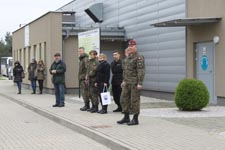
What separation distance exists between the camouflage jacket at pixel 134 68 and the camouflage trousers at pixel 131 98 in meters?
0.15

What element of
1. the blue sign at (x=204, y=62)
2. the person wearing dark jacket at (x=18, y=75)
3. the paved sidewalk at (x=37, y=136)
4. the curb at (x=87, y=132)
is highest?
the blue sign at (x=204, y=62)

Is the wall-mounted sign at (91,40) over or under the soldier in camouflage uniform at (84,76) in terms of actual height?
over

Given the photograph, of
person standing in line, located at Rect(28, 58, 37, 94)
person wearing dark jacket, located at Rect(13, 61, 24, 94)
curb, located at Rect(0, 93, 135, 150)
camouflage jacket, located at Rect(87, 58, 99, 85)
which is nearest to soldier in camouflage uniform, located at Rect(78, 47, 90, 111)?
camouflage jacket, located at Rect(87, 58, 99, 85)

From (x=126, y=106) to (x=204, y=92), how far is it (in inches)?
145

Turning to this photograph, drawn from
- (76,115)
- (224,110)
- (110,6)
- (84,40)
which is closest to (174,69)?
(84,40)

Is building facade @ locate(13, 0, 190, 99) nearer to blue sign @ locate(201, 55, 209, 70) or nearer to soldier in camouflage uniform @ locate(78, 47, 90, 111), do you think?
blue sign @ locate(201, 55, 209, 70)

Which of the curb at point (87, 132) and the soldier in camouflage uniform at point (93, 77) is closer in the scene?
the curb at point (87, 132)

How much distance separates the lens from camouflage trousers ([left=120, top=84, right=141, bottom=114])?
1203 cm

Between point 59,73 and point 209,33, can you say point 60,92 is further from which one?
point 209,33

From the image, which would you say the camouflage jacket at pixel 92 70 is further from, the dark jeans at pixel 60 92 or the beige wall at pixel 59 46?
the beige wall at pixel 59 46

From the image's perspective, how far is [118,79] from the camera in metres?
15.1

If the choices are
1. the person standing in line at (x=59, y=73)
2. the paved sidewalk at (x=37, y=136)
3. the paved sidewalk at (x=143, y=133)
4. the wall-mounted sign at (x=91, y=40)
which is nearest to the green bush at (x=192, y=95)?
the paved sidewalk at (x=143, y=133)

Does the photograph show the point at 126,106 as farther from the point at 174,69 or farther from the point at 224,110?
the point at 174,69

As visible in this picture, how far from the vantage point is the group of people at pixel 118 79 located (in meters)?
12.0
